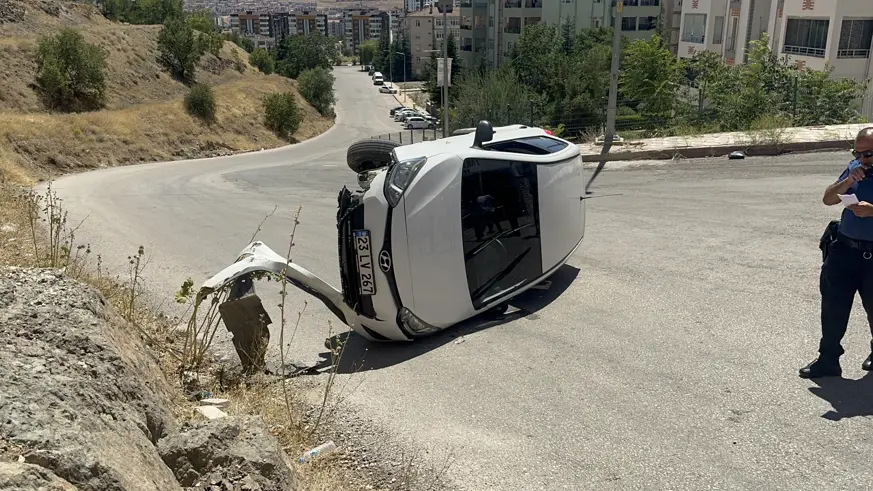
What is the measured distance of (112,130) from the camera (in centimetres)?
3662

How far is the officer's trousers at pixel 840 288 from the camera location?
4.86 metres

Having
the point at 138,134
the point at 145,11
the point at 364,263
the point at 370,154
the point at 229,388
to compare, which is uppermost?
the point at 145,11

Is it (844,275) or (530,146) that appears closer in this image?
(844,275)

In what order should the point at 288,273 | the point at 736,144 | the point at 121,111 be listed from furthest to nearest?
the point at 121,111
the point at 736,144
the point at 288,273

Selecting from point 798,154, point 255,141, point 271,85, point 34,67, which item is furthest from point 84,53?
point 798,154

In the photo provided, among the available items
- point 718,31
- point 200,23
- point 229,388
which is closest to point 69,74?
point 200,23

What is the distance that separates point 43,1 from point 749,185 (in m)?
74.4

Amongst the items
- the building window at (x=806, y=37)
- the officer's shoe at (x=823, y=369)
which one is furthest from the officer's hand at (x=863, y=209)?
the building window at (x=806, y=37)

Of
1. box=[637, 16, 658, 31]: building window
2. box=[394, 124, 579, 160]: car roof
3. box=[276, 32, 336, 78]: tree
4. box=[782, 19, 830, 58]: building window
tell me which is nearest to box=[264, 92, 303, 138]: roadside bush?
box=[782, 19, 830, 58]: building window

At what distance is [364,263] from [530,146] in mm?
2522

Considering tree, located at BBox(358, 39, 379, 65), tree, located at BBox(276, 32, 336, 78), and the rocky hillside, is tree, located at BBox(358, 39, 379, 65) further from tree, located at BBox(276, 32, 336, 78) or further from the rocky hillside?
the rocky hillside

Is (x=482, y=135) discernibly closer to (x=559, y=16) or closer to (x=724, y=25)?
(x=724, y=25)

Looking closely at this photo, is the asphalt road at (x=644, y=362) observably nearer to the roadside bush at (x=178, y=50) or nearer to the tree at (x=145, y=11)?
the roadside bush at (x=178, y=50)

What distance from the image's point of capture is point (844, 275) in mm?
4902
